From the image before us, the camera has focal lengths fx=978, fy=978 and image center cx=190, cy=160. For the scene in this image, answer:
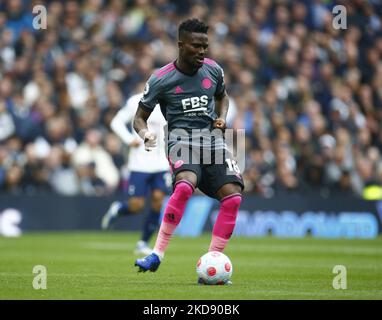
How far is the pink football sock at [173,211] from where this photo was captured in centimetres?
1010

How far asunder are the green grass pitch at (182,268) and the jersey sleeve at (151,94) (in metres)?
1.88

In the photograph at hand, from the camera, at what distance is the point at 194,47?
10.2 m

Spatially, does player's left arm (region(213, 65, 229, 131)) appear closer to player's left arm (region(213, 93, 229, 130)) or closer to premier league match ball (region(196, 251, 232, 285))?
player's left arm (region(213, 93, 229, 130))

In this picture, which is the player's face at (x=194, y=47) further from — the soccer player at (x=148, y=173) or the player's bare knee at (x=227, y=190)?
the soccer player at (x=148, y=173)

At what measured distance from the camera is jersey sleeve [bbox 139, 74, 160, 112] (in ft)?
34.4

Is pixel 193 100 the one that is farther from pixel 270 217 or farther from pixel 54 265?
pixel 270 217

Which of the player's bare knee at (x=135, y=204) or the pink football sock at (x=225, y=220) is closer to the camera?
the pink football sock at (x=225, y=220)

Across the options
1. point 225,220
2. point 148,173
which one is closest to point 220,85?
point 225,220

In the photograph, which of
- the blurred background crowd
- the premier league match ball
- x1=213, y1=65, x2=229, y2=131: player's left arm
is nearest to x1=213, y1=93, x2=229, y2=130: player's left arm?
x1=213, y1=65, x2=229, y2=131: player's left arm

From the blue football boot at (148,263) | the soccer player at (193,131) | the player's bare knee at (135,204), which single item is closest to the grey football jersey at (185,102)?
the soccer player at (193,131)
